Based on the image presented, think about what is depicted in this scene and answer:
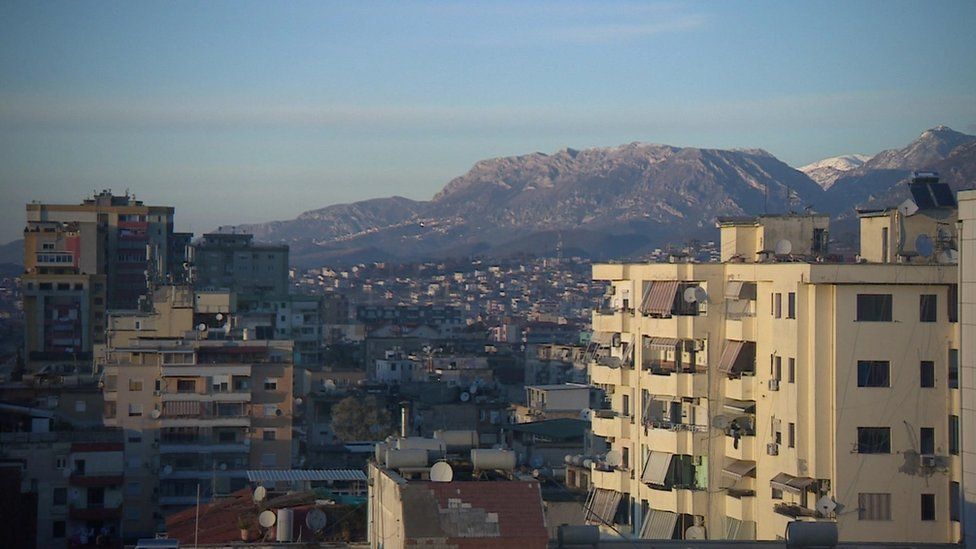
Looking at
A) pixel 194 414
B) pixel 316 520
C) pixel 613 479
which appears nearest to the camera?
pixel 316 520

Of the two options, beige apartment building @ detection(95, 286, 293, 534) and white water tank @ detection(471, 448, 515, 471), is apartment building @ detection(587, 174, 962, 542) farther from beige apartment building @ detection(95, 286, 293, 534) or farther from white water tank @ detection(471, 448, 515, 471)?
beige apartment building @ detection(95, 286, 293, 534)

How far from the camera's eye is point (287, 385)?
3838 cm

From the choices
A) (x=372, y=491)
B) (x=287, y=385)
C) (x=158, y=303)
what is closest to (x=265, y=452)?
(x=287, y=385)

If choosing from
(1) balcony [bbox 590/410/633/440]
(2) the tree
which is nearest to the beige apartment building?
(2) the tree

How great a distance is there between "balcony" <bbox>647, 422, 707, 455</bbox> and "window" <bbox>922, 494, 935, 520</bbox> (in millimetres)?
3059

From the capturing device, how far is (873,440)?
55.7ft

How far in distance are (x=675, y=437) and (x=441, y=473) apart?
8630mm

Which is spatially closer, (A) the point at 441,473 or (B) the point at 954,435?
(A) the point at 441,473

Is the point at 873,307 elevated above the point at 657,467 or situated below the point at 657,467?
above

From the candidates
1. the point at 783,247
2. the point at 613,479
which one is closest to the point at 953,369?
the point at 783,247

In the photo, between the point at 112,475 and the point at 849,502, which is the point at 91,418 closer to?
the point at 112,475

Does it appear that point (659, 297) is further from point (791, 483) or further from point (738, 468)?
point (791, 483)

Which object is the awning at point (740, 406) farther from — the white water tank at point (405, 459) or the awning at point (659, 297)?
the white water tank at point (405, 459)

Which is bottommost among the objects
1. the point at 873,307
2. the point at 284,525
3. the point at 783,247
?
the point at 284,525
